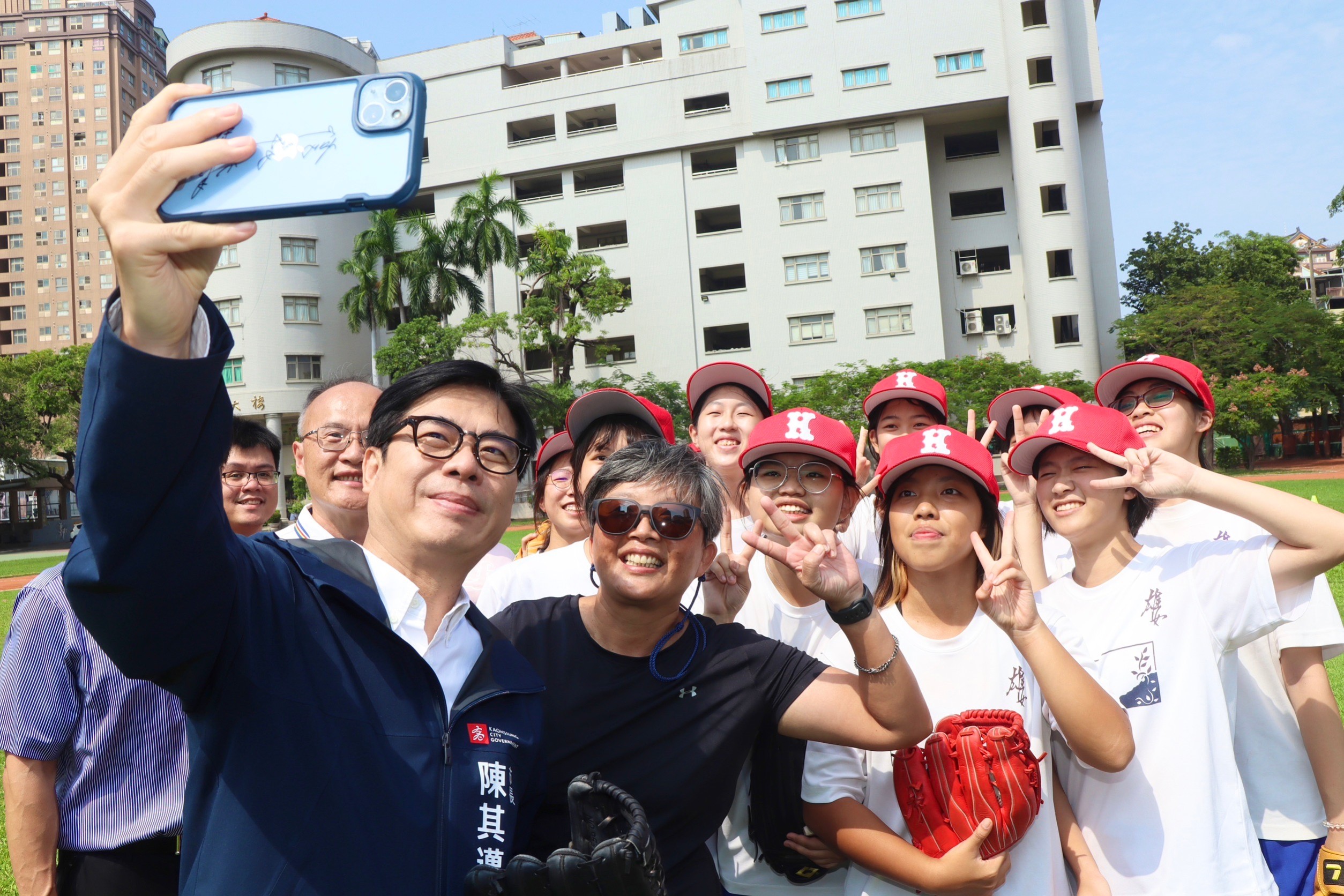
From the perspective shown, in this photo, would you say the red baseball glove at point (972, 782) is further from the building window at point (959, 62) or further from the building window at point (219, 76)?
the building window at point (219, 76)

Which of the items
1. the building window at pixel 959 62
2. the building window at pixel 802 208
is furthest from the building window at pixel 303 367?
the building window at pixel 959 62

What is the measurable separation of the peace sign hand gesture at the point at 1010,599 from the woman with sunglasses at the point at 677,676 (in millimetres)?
438

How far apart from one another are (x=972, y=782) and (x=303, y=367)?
42317mm

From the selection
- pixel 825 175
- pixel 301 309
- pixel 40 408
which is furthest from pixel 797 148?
pixel 40 408

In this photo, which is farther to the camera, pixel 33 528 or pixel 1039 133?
pixel 33 528

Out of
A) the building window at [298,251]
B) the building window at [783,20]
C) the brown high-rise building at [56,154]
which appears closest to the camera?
the building window at [783,20]

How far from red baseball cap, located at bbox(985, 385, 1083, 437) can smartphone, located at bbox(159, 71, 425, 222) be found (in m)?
3.98

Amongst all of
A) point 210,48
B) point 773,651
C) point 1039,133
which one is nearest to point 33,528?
point 210,48

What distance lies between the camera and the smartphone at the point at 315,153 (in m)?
1.39

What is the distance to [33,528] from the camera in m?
46.1

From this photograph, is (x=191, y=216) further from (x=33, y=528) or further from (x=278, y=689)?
(x=33, y=528)

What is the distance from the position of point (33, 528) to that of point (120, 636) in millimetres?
54735

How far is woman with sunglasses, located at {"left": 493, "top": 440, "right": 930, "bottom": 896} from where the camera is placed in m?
2.36

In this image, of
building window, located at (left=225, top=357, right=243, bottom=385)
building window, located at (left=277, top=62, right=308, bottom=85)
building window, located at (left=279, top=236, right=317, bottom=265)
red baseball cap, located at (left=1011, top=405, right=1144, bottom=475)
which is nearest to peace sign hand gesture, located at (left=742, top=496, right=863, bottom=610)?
red baseball cap, located at (left=1011, top=405, right=1144, bottom=475)
